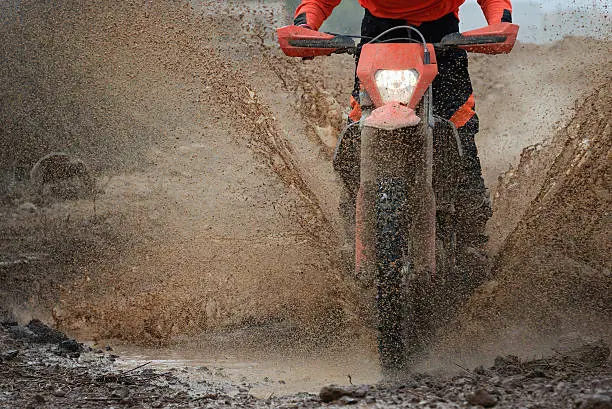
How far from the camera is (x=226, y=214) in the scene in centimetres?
758

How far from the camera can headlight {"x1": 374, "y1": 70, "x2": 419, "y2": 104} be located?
14.2 feet

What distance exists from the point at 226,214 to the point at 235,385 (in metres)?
3.30

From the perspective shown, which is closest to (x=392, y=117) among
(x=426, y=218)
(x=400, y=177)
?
(x=400, y=177)

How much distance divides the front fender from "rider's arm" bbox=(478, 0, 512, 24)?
95 cm

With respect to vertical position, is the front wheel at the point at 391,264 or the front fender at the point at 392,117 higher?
the front fender at the point at 392,117

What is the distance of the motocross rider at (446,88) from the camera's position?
15.8 feet

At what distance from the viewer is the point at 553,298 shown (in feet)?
17.9

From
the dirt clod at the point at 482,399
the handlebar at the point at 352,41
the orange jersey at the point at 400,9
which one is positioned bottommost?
the dirt clod at the point at 482,399

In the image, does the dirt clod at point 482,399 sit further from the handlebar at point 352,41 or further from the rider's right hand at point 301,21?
the rider's right hand at point 301,21

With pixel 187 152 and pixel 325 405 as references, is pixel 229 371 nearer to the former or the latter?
pixel 325 405

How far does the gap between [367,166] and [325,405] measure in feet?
4.33

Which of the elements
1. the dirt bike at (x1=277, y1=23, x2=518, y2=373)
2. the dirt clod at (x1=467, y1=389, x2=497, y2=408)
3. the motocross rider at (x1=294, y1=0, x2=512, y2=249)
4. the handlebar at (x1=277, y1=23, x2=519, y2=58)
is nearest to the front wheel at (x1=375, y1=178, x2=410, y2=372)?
the dirt bike at (x1=277, y1=23, x2=518, y2=373)

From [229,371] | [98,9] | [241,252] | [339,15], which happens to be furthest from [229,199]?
[339,15]

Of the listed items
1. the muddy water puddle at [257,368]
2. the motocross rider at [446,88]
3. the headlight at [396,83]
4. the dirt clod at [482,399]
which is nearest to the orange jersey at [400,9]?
the motocross rider at [446,88]
